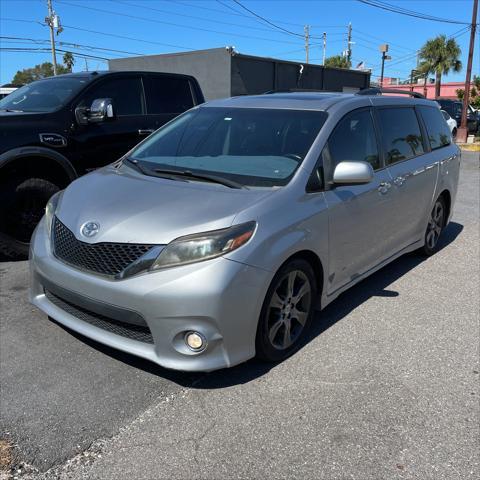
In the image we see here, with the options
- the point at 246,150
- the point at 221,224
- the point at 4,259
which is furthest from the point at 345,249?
the point at 4,259

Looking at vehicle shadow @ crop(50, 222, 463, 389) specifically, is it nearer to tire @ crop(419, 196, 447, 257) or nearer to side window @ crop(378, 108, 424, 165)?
tire @ crop(419, 196, 447, 257)

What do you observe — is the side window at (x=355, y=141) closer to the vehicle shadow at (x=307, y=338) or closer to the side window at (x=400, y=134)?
the side window at (x=400, y=134)

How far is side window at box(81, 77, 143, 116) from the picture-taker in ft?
19.1

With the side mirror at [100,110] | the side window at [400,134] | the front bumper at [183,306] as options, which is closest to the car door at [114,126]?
the side mirror at [100,110]

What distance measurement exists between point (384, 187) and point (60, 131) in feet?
10.9

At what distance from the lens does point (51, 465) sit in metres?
2.41

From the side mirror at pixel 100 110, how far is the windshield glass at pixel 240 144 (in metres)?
1.24

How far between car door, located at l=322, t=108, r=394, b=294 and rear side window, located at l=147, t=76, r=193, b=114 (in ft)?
10.3

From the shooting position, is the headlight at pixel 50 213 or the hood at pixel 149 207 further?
the headlight at pixel 50 213

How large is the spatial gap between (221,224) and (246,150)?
1125 millimetres

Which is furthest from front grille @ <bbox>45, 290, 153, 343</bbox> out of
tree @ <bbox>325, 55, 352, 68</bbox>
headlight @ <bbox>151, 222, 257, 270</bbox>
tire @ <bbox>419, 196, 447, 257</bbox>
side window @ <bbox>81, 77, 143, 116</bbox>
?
tree @ <bbox>325, 55, 352, 68</bbox>

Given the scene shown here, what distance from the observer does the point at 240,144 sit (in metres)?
3.89

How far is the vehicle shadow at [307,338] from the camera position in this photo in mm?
3162

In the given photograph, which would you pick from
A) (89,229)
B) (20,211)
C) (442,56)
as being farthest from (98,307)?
(442,56)
